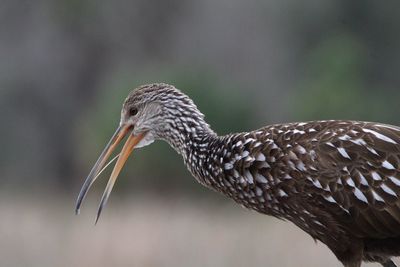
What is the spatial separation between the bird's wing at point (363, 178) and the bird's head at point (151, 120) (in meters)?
1.07

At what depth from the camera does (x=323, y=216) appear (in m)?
6.59

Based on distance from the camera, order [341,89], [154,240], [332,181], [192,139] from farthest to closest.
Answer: [341,89]
[154,240]
[192,139]
[332,181]

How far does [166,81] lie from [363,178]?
18825 mm

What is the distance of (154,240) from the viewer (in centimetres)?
1120

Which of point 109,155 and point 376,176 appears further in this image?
point 109,155

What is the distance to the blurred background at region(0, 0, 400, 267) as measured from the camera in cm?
1098

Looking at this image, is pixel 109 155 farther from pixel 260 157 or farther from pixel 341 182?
pixel 341 182

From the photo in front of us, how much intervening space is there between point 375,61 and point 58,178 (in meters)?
9.71

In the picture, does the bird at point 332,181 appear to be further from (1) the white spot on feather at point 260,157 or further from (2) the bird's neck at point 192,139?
(2) the bird's neck at point 192,139

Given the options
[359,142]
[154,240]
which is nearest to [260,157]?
[359,142]

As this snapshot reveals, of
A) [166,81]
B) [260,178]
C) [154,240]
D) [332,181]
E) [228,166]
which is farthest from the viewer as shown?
[166,81]

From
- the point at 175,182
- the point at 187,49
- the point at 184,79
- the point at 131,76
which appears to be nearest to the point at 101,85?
the point at 187,49

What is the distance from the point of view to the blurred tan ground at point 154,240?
33.4ft

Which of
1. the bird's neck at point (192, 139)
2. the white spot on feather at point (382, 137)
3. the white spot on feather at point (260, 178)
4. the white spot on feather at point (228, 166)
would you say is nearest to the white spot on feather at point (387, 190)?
the white spot on feather at point (382, 137)
